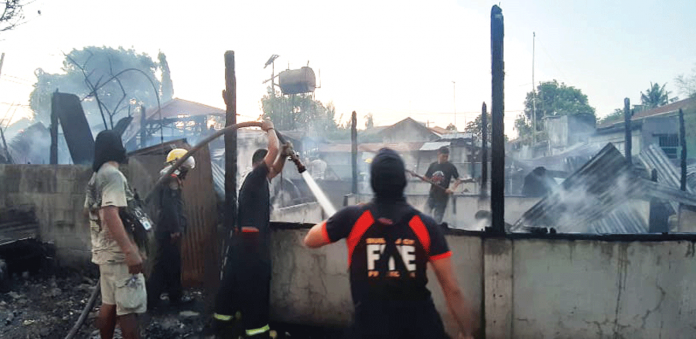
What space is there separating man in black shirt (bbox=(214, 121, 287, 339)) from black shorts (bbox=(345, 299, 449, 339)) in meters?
1.89

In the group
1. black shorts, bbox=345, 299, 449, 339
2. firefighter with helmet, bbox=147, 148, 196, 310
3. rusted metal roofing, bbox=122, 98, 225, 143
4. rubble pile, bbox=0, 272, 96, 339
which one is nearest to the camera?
black shorts, bbox=345, 299, 449, 339

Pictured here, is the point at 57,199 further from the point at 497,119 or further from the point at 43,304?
the point at 497,119

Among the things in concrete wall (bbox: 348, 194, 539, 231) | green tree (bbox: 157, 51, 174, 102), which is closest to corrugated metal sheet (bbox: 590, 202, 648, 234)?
concrete wall (bbox: 348, 194, 539, 231)

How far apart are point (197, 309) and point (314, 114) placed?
51082 mm

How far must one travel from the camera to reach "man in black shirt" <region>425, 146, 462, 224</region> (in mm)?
8344

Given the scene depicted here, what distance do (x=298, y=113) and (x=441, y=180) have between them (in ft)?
140

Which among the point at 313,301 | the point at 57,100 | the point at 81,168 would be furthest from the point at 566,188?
the point at 57,100

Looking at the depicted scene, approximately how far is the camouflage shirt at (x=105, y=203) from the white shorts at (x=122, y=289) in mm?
80

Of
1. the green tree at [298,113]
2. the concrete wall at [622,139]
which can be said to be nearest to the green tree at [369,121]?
the green tree at [298,113]

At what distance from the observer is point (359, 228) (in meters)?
2.33

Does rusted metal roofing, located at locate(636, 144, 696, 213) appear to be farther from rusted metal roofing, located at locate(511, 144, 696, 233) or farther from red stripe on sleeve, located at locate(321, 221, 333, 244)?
red stripe on sleeve, located at locate(321, 221, 333, 244)

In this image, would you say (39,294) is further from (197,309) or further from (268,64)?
(268,64)

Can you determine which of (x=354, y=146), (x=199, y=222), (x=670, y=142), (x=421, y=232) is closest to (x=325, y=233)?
(x=421, y=232)

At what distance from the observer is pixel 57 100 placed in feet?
27.3
